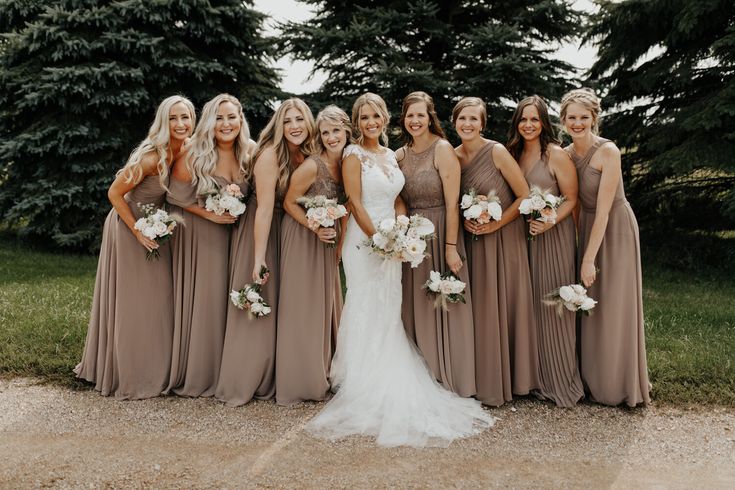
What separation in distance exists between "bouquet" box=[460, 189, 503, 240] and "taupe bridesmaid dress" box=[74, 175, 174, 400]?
264cm

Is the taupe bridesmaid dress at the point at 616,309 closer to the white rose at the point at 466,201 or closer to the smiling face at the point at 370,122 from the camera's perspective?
the white rose at the point at 466,201

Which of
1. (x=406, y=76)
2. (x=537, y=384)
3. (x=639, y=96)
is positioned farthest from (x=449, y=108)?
(x=537, y=384)

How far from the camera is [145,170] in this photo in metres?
5.39

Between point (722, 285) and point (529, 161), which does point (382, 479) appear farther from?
point (722, 285)

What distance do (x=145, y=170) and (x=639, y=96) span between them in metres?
12.0

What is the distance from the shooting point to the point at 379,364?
17.2 feet

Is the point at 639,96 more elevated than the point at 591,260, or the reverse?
the point at 639,96

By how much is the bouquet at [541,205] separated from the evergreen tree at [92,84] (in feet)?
31.4

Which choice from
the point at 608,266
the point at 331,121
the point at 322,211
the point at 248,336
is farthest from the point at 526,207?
the point at 248,336

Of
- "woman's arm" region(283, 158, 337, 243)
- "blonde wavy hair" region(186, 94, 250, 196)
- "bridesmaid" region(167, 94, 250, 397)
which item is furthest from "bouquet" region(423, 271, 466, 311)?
"blonde wavy hair" region(186, 94, 250, 196)

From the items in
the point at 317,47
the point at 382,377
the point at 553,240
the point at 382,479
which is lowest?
the point at 382,479

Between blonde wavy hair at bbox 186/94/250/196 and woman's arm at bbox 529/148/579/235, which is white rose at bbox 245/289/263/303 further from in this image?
A: woman's arm at bbox 529/148/579/235

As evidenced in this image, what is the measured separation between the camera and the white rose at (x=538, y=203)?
4.99 m

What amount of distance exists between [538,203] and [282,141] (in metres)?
2.28
